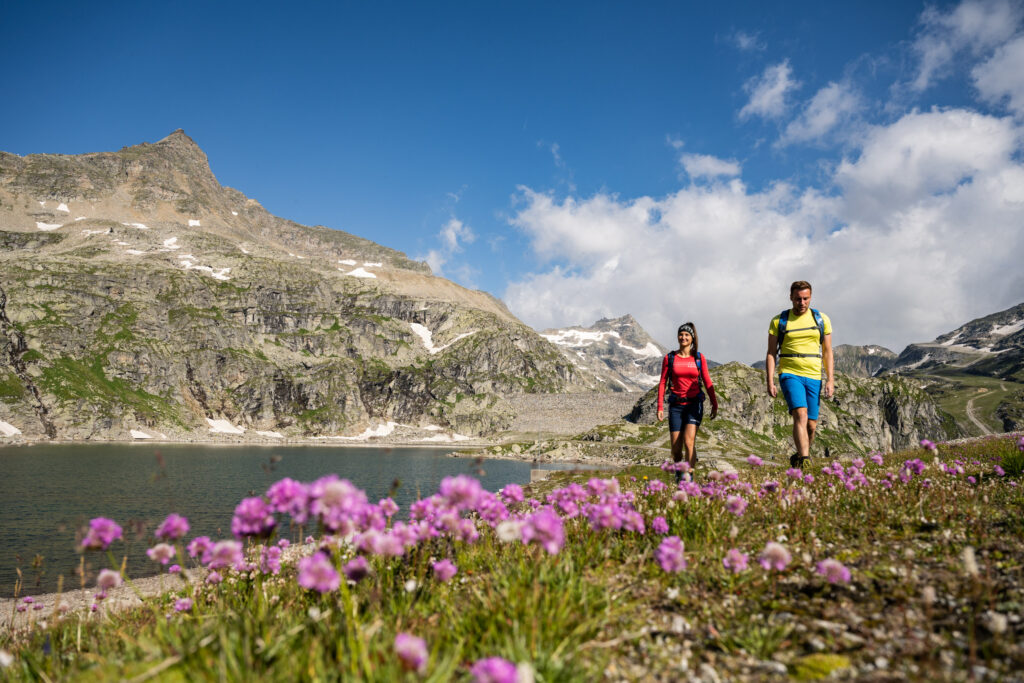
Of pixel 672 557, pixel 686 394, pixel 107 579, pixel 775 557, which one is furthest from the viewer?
pixel 686 394

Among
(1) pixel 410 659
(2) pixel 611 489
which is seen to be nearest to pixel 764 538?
(2) pixel 611 489

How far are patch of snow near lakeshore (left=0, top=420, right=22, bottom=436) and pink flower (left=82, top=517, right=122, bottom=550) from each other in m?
204

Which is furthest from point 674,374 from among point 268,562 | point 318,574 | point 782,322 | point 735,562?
point 318,574

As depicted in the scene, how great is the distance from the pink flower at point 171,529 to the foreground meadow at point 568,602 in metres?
0.02

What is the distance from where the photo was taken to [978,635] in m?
3.59

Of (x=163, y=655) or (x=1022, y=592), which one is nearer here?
(x=163, y=655)

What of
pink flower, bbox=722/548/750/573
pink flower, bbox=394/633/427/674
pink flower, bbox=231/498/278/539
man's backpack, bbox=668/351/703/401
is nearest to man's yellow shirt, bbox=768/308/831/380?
man's backpack, bbox=668/351/703/401

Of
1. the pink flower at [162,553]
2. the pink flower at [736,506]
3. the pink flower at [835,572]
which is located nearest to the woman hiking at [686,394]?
the pink flower at [736,506]

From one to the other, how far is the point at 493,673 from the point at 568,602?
1967mm

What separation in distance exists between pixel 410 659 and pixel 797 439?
11091 millimetres

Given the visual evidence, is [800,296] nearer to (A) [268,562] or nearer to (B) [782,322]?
(B) [782,322]

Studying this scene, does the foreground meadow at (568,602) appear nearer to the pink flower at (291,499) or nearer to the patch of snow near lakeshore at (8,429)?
the pink flower at (291,499)

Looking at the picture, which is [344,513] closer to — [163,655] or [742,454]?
[163,655]

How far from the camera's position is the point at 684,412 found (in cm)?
1248
